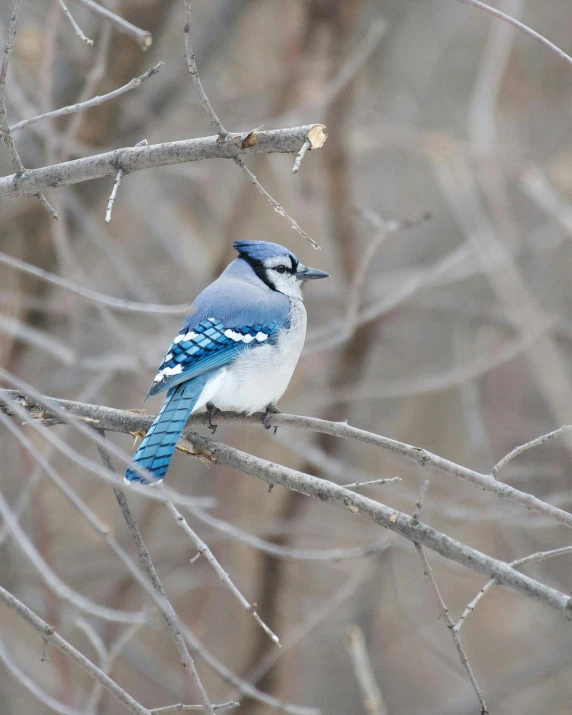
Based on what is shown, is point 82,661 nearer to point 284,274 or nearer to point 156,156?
point 156,156

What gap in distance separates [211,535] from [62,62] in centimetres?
218

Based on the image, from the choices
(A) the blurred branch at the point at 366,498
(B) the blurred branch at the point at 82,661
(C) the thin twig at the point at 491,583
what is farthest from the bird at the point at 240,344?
(C) the thin twig at the point at 491,583

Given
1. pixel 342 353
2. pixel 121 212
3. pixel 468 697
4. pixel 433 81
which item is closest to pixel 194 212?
pixel 121 212

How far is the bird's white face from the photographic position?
2.86m

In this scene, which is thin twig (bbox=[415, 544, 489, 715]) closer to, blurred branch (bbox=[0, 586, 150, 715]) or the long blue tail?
blurred branch (bbox=[0, 586, 150, 715])

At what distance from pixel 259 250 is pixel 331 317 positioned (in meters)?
1.79

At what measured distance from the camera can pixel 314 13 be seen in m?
3.71

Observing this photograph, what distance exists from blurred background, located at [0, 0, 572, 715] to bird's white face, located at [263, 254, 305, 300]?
0.24 metres

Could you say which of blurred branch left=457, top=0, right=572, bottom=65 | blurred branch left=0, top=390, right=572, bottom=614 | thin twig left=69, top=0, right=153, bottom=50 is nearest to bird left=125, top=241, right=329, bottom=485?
blurred branch left=0, top=390, right=572, bottom=614

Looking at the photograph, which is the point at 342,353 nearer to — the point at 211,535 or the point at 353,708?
the point at 211,535

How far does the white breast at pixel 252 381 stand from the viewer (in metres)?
2.40

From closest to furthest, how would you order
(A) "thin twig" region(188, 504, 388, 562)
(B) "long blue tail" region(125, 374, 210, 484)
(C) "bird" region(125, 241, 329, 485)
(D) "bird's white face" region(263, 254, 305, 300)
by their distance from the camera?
1. (A) "thin twig" region(188, 504, 388, 562)
2. (B) "long blue tail" region(125, 374, 210, 484)
3. (C) "bird" region(125, 241, 329, 485)
4. (D) "bird's white face" region(263, 254, 305, 300)

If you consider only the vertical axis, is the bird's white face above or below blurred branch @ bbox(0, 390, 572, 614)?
above

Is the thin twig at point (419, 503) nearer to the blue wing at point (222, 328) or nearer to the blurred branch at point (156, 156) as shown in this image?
the blurred branch at point (156, 156)
